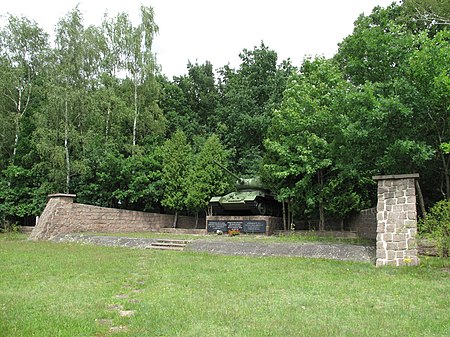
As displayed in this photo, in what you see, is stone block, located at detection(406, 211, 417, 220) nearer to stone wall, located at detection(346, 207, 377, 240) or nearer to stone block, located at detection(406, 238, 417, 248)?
stone block, located at detection(406, 238, 417, 248)

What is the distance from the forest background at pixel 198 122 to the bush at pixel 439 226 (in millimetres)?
1933

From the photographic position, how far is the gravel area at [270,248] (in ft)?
Result: 34.3

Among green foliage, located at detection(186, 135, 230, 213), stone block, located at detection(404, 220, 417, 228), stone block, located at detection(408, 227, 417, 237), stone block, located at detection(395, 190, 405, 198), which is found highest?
green foliage, located at detection(186, 135, 230, 213)

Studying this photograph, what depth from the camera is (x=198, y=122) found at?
32219 mm

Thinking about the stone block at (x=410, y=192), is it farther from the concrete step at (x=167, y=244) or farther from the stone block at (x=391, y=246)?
the concrete step at (x=167, y=244)

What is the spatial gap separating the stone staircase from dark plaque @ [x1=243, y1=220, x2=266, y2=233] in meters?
4.87

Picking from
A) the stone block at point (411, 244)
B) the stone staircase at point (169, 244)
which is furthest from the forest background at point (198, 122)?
the stone staircase at point (169, 244)

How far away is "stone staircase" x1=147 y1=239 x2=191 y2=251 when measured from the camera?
1345cm

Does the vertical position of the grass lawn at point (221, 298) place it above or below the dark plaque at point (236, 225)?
below

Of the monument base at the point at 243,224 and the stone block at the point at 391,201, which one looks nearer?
the stone block at the point at 391,201

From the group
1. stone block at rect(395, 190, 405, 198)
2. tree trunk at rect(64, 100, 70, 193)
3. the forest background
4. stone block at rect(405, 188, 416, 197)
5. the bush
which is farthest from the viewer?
tree trunk at rect(64, 100, 70, 193)

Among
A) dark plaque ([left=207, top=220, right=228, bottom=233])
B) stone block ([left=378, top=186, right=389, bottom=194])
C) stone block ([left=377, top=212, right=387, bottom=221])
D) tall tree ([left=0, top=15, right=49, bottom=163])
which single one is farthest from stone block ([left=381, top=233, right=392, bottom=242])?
tall tree ([left=0, top=15, right=49, bottom=163])

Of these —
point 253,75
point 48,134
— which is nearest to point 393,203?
point 48,134

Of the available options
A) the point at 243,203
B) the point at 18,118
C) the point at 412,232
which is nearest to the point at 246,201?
the point at 243,203
